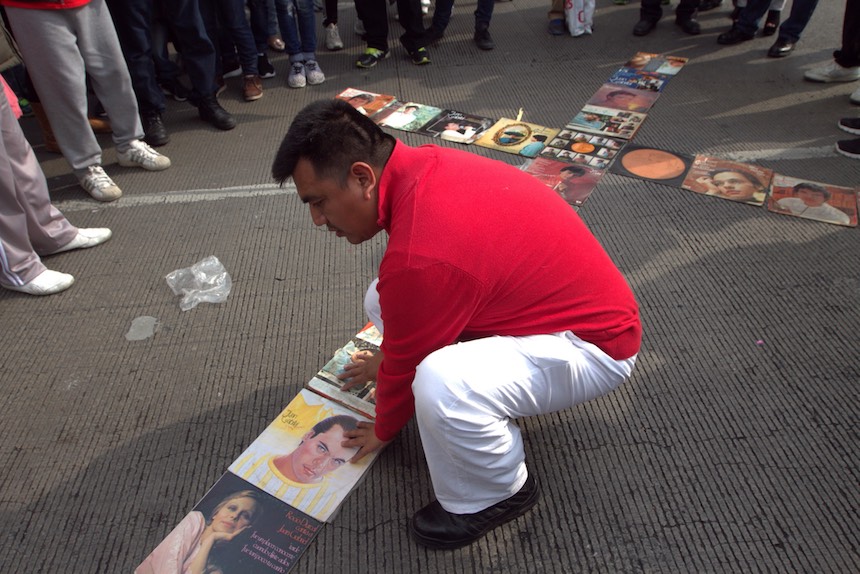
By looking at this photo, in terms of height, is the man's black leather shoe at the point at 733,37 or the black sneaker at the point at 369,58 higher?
the man's black leather shoe at the point at 733,37

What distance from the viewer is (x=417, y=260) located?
1.17 m

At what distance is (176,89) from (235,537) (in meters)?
2.92

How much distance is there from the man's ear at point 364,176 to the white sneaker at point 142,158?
82.5 inches

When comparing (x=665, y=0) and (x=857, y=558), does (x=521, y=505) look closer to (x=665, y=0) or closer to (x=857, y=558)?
(x=857, y=558)

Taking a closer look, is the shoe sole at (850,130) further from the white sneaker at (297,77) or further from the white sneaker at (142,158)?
the white sneaker at (142,158)

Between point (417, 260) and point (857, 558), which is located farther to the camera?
point (857, 558)

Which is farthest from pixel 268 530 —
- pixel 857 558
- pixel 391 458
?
pixel 857 558

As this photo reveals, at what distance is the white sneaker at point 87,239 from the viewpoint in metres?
2.45

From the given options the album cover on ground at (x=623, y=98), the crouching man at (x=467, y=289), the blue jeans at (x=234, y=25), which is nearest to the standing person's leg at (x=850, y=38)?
the album cover on ground at (x=623, y=98)

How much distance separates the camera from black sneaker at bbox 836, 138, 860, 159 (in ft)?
8.98

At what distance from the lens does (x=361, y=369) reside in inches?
70.9

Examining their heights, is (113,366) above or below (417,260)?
below

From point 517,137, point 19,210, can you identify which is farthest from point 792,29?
point 19,210

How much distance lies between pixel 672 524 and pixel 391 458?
0.74m
